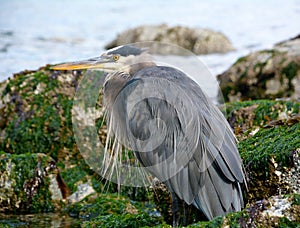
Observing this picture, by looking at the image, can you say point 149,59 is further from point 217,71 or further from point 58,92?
point 217,71

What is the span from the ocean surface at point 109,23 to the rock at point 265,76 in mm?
749

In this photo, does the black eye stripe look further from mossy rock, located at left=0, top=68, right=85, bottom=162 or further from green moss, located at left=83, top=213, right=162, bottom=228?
mossy rock, located at left=0, top=68, right=85, bottom=162

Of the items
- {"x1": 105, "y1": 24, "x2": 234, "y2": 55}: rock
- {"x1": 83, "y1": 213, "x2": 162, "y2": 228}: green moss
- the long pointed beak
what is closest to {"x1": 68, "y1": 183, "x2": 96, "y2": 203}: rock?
{"x1": 83, "y1": 213, "x2": 162, "y2": 228}: green moss

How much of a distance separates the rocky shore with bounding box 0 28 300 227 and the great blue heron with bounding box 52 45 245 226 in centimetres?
35

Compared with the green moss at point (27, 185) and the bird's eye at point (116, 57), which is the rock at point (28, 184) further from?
the bird's eye at point (116, 57)

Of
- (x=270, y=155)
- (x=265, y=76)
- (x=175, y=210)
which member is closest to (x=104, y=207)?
(x=175, y=210)

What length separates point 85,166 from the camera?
7277mm

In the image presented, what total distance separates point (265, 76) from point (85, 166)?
4.89 metres

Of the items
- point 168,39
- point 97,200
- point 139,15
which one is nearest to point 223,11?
point 139,15

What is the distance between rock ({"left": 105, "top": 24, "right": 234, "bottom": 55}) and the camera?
17266 millimetres

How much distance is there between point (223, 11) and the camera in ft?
79.1

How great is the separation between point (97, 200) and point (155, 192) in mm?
960

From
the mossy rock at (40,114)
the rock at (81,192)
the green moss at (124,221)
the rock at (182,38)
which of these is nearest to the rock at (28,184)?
the rock at (81,192)

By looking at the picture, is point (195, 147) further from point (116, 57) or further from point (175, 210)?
point (116, 57)
